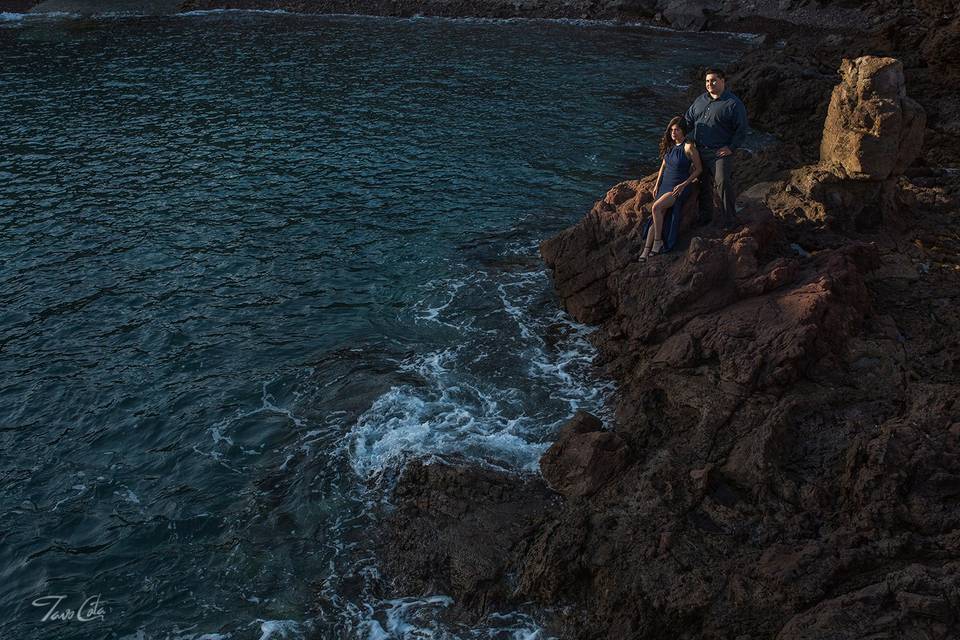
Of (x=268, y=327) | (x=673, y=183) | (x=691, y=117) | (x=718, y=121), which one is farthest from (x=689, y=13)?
(x=268, y=327)

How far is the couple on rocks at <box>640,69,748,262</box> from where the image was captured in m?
15.5

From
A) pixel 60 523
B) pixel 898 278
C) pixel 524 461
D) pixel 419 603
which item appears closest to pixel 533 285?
pixel 524 461

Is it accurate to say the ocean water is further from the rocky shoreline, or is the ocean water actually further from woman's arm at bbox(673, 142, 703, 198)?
woman's arm at bbox(673, 142, 703, 198)

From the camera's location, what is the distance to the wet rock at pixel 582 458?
12711 mm

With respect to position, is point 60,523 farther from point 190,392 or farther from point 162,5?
point 162,5

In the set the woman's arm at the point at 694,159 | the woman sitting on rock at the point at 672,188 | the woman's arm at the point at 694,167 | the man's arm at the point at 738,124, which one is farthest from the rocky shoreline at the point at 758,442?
the man's arm at the point at 738,124

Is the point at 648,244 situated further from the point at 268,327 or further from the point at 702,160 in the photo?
the point at 268,327

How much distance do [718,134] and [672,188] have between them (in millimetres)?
1372

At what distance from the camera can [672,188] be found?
16.0m

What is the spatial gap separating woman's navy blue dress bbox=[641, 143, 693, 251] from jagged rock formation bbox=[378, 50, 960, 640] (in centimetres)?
60

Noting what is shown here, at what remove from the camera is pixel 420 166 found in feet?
96.3

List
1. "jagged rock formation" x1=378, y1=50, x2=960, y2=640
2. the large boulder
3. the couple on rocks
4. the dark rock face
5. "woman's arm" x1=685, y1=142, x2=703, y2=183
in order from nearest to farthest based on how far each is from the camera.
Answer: "jagged rock formation" x1=378, y1=50, x2=960, y2=640 < the dark rock face < the couple on rocks < "woman's arm" x1=685, y1=142, x2=703, y2=183 < the large boulder

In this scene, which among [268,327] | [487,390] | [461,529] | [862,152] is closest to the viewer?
[461,529]

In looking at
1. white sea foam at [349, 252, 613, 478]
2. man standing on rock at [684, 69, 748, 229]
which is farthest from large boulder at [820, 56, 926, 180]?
white sea foam at [349, 252, 613, 478]
